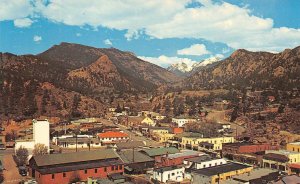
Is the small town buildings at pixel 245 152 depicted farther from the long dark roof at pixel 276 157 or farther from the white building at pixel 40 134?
the white building at pixel 40 134

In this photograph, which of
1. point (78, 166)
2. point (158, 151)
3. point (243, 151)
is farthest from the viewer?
point (243, 151)

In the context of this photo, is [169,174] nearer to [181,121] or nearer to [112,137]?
[112,137]

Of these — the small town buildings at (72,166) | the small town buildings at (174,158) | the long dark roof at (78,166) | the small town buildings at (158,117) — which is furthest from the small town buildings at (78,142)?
the small town buildings at (158,117)

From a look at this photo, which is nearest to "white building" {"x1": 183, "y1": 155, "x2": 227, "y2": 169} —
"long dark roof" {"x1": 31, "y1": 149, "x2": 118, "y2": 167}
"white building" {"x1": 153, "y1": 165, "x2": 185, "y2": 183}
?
"white building" {"x1": 153, "y1": 165, "x2": 185, "y2": 183}

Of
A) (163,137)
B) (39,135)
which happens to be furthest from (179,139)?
(39,135)

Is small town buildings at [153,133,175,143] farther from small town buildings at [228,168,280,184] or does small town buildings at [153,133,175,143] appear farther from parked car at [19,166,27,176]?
small town buildings at [228,168,280,184]

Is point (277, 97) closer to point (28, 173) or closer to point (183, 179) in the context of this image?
point (183, 179)
